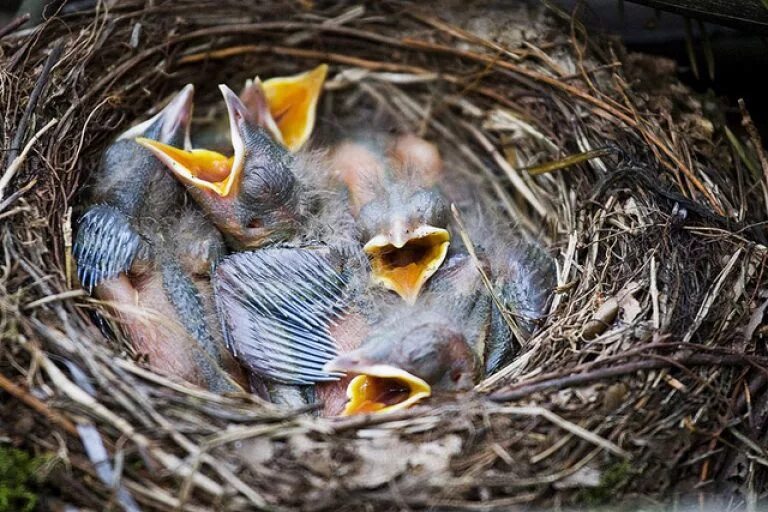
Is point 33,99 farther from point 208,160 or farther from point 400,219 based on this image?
point 400,219

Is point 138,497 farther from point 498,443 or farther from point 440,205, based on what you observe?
point 440,205

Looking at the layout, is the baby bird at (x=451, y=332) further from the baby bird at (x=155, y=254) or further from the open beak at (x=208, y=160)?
the open beak at (x=208, y=160)

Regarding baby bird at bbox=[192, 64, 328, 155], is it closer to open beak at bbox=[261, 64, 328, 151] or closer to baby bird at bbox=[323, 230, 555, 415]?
open beak at bbox=[261, 64, 328, 151]

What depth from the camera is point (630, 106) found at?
220cm

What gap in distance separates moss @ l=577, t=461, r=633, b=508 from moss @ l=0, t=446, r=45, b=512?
2.96 feet

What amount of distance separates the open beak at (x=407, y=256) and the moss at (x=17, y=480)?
2.88 feet

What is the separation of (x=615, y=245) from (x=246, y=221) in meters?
0.87

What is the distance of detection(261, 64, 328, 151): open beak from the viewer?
2457 millimetres

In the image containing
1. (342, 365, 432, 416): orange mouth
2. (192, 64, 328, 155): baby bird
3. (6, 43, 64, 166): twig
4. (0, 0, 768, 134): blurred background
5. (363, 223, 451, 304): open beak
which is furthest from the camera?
(192, 64, 328, 155): baby bird

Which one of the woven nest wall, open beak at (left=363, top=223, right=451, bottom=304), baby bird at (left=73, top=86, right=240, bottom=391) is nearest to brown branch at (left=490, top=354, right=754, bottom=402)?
the woven nest wall

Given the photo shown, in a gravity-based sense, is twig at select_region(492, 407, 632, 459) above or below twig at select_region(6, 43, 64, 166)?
below

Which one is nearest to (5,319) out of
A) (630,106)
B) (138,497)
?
(138,497)

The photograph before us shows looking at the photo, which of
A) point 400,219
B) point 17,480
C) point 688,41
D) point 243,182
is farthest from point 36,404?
point 688,41

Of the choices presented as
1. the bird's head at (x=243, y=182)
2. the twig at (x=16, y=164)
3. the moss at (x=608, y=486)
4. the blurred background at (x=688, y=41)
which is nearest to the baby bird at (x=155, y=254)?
the bird's head at (x=243, y=182)
